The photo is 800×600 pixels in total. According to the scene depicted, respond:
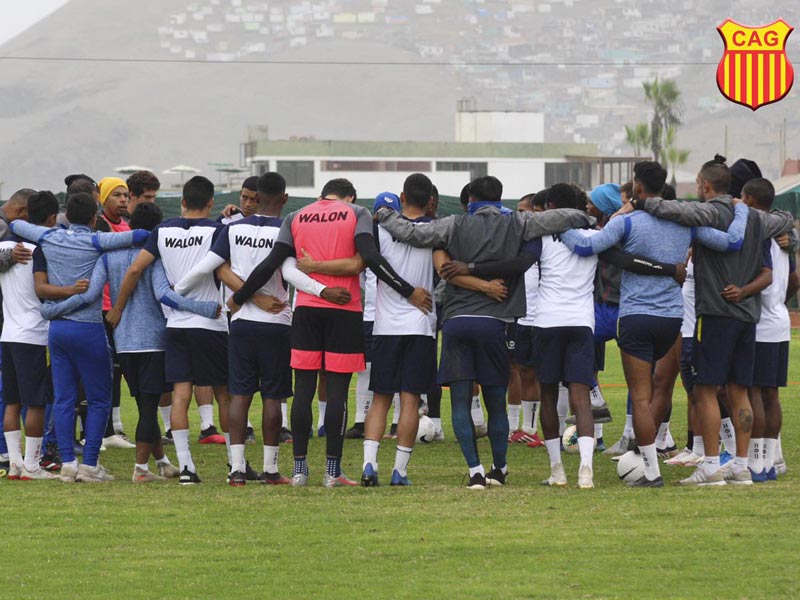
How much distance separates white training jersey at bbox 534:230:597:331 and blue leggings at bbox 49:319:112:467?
10.8ft

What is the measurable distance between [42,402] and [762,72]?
1660 centimetres

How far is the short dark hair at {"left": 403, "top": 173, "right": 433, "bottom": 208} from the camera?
9.88m

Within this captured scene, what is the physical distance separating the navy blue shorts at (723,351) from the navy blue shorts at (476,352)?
4.63 ft

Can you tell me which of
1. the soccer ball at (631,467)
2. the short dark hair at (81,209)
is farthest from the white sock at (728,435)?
the short dark hair at (81,209)

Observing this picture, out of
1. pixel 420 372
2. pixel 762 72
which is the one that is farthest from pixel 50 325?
pixel 762 72

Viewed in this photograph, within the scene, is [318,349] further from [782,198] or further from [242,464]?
[782,198]

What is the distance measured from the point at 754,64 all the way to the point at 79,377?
16.3 meters

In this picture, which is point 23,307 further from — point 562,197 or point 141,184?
point 562,197

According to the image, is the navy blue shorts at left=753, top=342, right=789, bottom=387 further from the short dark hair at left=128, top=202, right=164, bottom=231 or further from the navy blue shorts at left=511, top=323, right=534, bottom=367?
the short dark hair at left=128, top=202, right=164, bottom=231

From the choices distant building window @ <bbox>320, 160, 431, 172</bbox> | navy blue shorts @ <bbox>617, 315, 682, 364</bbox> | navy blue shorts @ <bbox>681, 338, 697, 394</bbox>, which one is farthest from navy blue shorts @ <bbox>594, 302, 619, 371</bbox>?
distant building window @ <bbox>320, 160, 431, 172</bbox>

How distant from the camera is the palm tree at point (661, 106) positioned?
143750mm

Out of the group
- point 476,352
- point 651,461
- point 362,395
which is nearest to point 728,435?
point 651,461

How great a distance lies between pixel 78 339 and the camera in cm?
1027

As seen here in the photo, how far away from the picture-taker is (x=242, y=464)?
33.0ft
